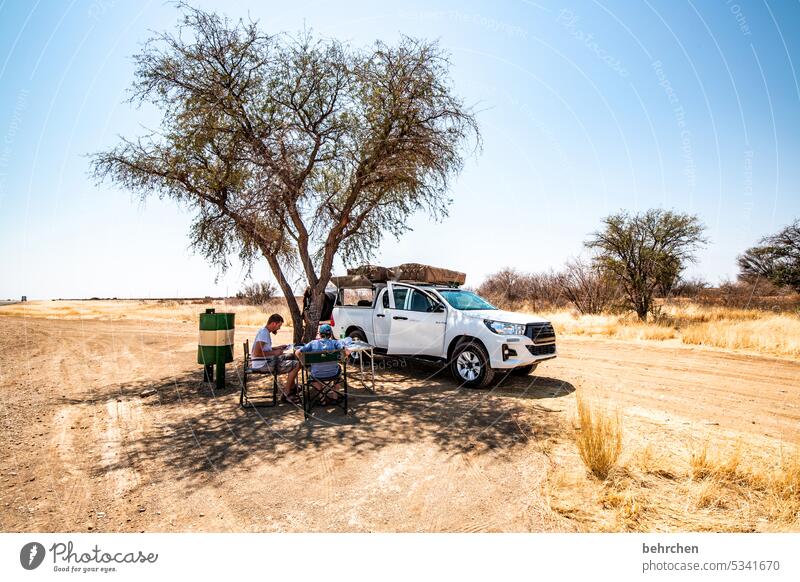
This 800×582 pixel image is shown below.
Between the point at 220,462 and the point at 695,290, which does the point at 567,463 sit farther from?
the point at 695,290

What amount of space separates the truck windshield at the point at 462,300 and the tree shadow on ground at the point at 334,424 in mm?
1592

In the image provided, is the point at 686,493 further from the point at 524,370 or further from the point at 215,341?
the point at 215,341

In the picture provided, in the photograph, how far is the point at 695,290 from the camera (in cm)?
2648

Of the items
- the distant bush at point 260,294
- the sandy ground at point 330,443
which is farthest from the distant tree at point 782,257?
the distant bush at point 260,294

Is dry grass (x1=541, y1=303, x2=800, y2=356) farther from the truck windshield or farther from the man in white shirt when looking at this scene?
the man in white shirt

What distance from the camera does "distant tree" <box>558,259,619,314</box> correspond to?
80.9ft

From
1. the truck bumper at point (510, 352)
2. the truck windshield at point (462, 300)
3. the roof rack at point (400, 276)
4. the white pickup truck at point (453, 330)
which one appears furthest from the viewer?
the roof rack at point (400, 276)

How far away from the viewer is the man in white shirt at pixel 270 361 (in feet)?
23.4

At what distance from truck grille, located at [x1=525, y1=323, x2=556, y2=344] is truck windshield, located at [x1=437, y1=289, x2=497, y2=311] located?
138cm

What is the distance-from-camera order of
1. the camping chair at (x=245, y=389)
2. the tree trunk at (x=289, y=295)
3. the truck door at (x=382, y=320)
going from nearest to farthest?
the camping chair at (x=245, y=389) → the truck door at (x=382, y=320) → the tree trunk at (x=289, y=295)

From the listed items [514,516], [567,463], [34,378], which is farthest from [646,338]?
[34,378]

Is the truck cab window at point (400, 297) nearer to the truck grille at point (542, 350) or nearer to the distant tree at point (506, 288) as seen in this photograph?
the truck grille at point (542, 350)

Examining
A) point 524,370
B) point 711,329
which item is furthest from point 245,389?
point 711,329

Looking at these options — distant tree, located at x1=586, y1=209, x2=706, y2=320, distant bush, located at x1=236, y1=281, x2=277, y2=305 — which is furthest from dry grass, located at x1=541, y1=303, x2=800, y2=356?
distant bush, located at x1=236, y1=281, x2=277, y2=305
